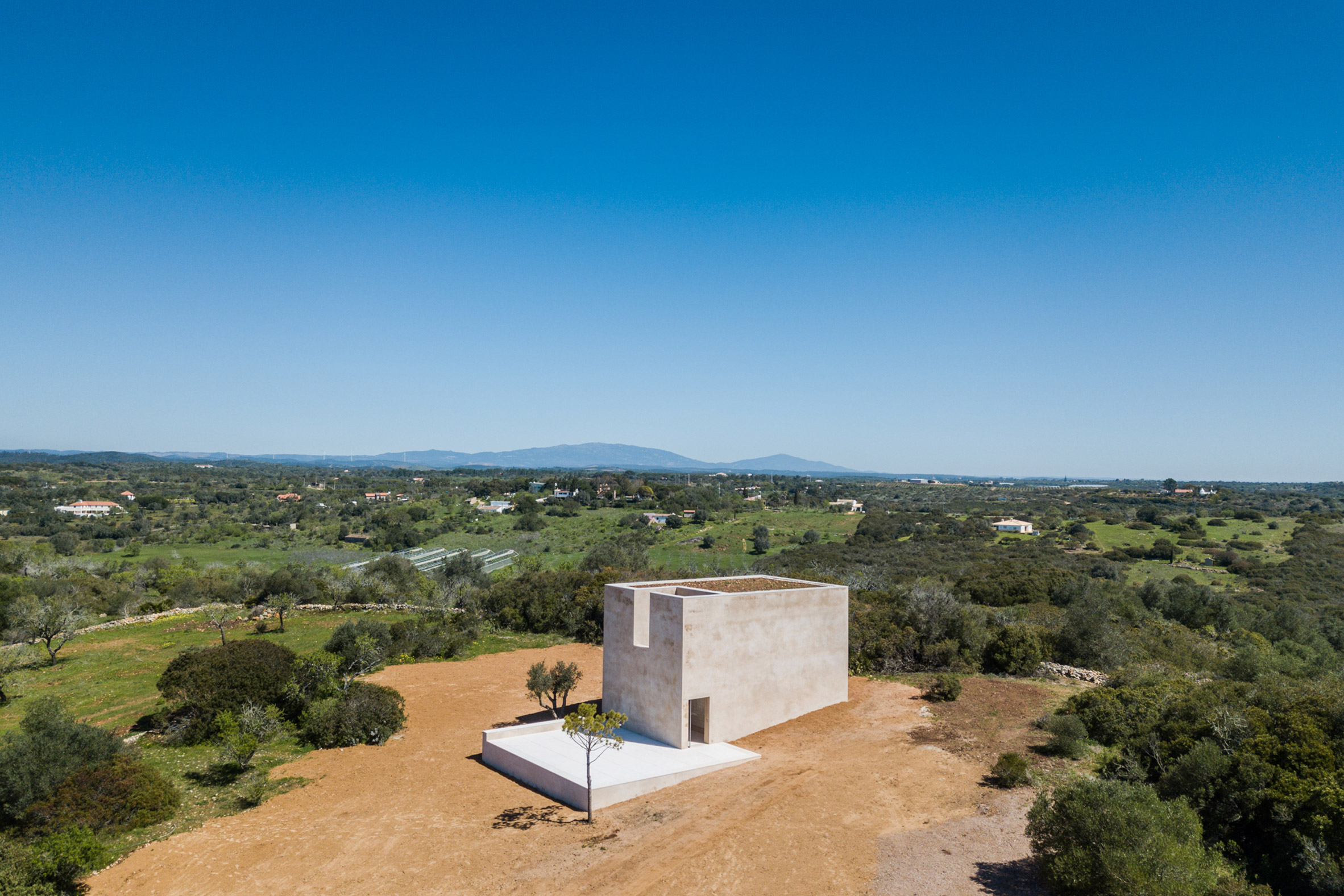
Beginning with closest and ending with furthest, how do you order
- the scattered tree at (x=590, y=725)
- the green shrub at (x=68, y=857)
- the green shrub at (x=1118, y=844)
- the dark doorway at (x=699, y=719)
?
the green shrub at (x=1118, y=844) → the green shrub at (x=68, y=857) → the scattered tree at (x=590, y=725) → the dark doorway at (x=699, y=719)

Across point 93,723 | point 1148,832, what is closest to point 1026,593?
point 1148,832

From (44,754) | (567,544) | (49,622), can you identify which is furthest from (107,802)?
(567,544)

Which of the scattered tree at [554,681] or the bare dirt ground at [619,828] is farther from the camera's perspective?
the scattered tree at [554,681]

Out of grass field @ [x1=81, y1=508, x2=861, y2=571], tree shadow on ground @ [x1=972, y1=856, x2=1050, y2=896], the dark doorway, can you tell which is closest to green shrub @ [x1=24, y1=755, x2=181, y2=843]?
the dark doorway

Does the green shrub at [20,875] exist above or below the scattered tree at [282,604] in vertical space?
above

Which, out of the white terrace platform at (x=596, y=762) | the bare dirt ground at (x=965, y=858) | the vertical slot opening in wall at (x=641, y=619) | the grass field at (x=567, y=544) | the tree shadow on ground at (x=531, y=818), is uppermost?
the vertical slot opening in wall at (x=641, y=619)

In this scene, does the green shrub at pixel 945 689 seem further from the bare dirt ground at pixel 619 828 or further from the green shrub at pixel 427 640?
the green shrub at pixel 427 640

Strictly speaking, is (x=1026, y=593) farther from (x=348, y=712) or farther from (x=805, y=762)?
(x=348, y=712)

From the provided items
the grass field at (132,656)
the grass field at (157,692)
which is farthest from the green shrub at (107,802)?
the grass field at (132,656)

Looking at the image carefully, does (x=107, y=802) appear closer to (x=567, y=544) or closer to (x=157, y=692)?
(x=157, y=692)
